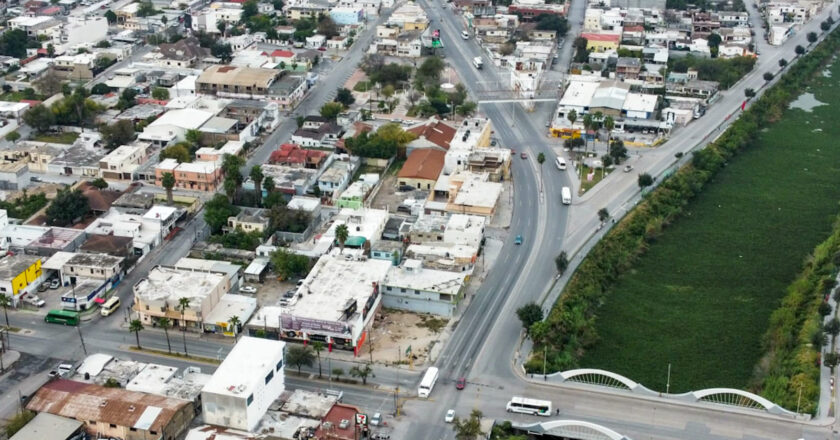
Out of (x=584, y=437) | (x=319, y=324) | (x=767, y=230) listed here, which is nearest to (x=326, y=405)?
(x=319, y=324)

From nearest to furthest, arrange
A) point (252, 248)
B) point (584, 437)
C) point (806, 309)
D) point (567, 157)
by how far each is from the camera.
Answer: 1. point (584, 437)
2. point (806, 309)
3. point (252, 248)
4. point (567, 157)

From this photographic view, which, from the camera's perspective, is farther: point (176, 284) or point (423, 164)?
point (423, 164)

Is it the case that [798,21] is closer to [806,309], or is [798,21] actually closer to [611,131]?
[611,131]

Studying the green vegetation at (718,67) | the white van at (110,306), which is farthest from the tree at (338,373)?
the green vegetation at (718,67)

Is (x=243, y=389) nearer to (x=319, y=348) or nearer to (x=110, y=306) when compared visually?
(x=319, y=348)

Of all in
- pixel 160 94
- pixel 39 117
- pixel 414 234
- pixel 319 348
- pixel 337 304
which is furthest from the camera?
pixel 160 94

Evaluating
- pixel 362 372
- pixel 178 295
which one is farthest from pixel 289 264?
pixel 362 372

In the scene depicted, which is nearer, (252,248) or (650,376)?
(650,376)
